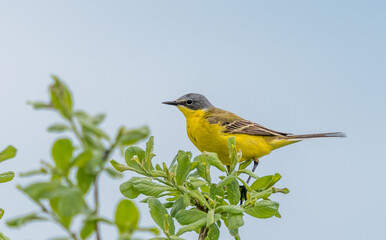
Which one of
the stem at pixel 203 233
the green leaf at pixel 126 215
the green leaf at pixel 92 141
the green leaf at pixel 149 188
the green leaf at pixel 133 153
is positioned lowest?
the stem at pixel 203 233

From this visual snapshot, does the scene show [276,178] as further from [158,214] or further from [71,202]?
[71,202]

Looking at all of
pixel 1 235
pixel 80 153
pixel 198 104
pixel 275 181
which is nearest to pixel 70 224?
pixel 80 153

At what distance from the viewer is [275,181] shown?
92.7 inches

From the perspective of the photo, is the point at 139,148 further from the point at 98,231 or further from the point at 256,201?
the point at 98,231

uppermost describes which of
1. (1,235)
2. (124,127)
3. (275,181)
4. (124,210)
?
(124,127)

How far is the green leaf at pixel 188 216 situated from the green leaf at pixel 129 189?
34 centimetres

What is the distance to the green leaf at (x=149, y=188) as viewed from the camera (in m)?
2.11

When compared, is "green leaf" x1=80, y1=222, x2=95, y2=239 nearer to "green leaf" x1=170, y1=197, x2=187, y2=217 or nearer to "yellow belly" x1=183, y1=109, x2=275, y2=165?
"green leaf" x1=170, y1=197, x2=187, y2=217

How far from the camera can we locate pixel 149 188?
6.96 ft

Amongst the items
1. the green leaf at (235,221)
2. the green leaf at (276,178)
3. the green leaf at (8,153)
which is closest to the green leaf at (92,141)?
the green leaf at (8,153)

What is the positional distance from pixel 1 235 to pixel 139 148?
733mm

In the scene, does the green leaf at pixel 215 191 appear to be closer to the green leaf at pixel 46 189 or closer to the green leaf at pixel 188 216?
the green leaf at pixel 188 216

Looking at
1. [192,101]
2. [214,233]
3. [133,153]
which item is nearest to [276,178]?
[214,233]

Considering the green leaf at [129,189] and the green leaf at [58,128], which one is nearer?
the green leaf at [58,128]
